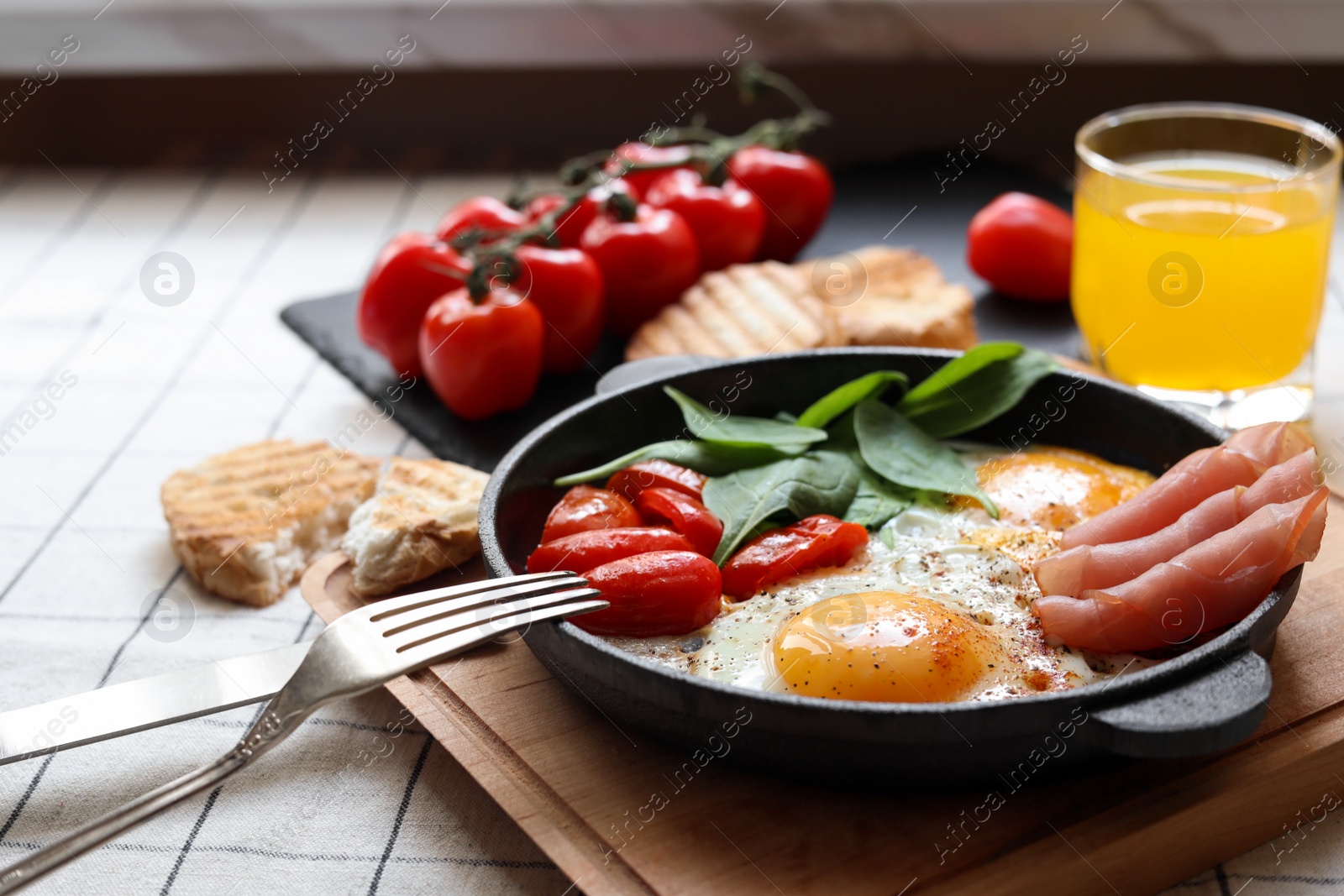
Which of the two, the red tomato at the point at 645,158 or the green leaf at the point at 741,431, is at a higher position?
the red tomato at the point at 645,158

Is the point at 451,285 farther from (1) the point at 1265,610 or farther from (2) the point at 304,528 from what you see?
(1) the point at 1265,610

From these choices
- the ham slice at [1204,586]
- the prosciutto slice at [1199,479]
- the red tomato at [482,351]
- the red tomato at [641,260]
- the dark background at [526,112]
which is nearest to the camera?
the ham slice at [1204,586]

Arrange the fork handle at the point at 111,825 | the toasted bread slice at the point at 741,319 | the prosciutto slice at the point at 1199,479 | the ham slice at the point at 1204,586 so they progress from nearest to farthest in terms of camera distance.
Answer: the fork handle at the point at 111,825 < the ham slice at the point at 1204,586 < the prosciutto slice at the point at 1199,479 < the toasted bread slice at the point at 741,319

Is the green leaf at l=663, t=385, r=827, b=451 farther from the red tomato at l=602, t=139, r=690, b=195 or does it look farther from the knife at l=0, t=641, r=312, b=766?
the red tomato at l=602, t=139, r=690, b=195

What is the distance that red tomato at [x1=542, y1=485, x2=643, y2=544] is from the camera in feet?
6.81

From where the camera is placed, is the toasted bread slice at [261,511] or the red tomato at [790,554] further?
the toasted bread slice at [261,511]

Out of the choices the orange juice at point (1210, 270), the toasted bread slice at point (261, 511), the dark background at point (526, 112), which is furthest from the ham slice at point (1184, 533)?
the dark background at point (526, 112)

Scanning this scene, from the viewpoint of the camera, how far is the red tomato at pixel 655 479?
86.4 inches

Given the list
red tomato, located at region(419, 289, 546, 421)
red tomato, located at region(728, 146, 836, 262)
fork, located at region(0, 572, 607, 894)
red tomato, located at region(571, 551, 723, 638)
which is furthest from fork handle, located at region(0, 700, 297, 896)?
red tomato, located at region(728, 146, 836, 262)

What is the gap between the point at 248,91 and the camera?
472 centimetres

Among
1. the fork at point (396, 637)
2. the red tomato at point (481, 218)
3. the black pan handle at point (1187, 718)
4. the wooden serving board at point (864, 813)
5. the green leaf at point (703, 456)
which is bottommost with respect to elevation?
the wooden serving board at point (864, 813)

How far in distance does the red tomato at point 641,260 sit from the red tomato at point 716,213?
0.30 ft

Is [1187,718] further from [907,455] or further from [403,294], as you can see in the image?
[403,294]

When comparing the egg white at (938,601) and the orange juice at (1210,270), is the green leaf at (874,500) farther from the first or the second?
the orange juice at (1210,270)
